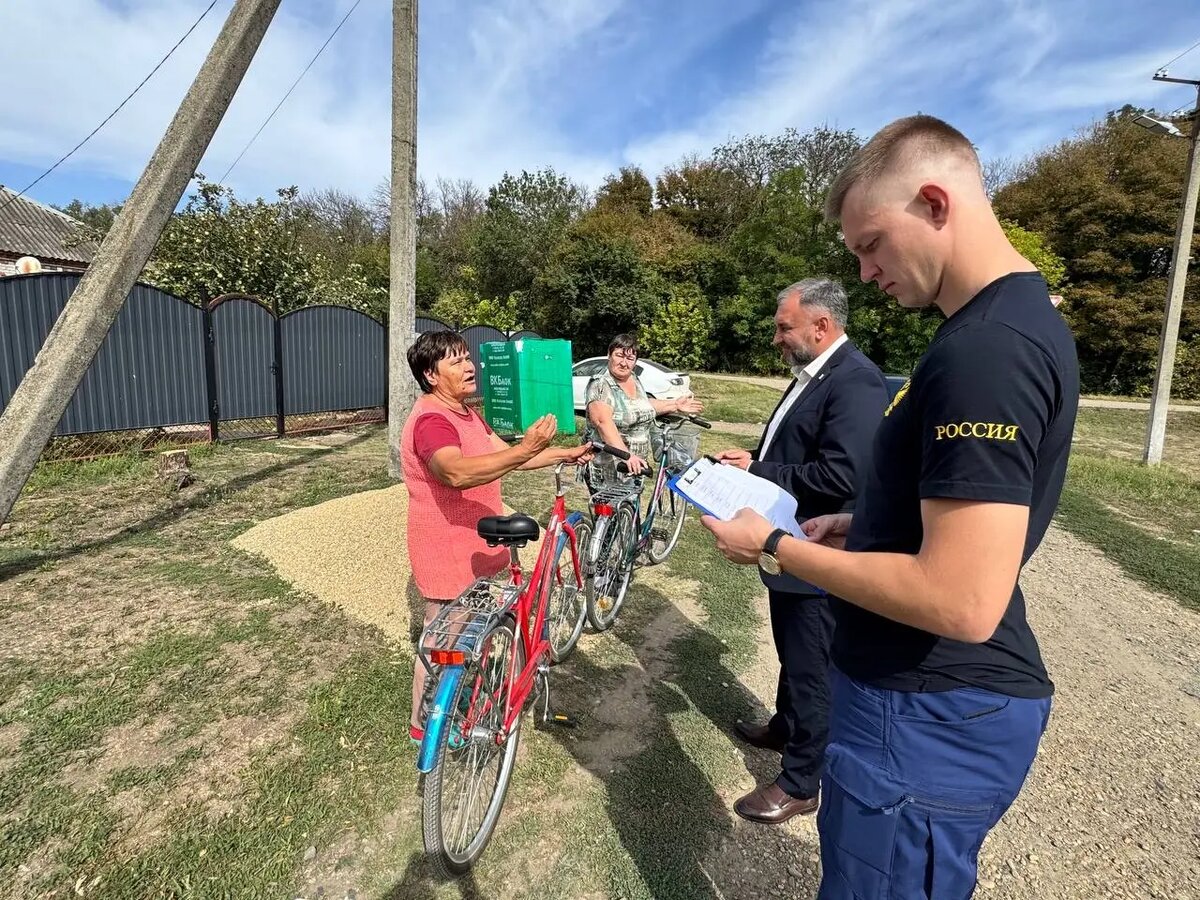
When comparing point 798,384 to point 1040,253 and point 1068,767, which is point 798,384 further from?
point 1040,253

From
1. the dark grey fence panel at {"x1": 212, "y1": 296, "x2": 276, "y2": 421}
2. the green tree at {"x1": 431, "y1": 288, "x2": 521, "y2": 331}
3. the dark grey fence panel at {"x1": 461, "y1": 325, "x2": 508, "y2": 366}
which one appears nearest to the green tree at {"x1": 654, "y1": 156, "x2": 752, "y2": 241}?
the green tree at {"x1": 431, "y1": 288, "x2": 521, "y2": 331}

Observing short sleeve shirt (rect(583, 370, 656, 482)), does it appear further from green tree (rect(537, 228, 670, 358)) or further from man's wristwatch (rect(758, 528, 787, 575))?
green tree (rect(537, 228, 670, 358))

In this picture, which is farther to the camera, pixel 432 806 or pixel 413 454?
pixel 413 454

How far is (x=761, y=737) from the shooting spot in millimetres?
2939

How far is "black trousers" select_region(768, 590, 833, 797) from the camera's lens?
2426 millimetres

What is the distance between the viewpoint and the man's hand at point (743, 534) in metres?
1.25

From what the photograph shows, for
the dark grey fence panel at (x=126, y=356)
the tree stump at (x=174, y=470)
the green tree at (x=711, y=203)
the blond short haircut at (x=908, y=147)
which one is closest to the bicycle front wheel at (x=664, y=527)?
the blond short haircut at (x=908, y=147)

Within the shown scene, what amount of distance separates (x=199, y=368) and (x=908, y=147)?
32.7 ft

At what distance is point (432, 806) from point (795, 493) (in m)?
1.69

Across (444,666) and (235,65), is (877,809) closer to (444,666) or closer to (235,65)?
(444,666)

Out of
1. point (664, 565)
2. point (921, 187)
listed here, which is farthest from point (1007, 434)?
point (664, 565)

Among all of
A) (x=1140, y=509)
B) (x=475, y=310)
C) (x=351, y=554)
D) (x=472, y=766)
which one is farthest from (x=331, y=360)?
(x=475, y=310)

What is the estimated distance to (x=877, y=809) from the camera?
1.14 metres

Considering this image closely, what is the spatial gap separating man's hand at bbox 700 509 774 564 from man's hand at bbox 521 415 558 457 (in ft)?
3.70
